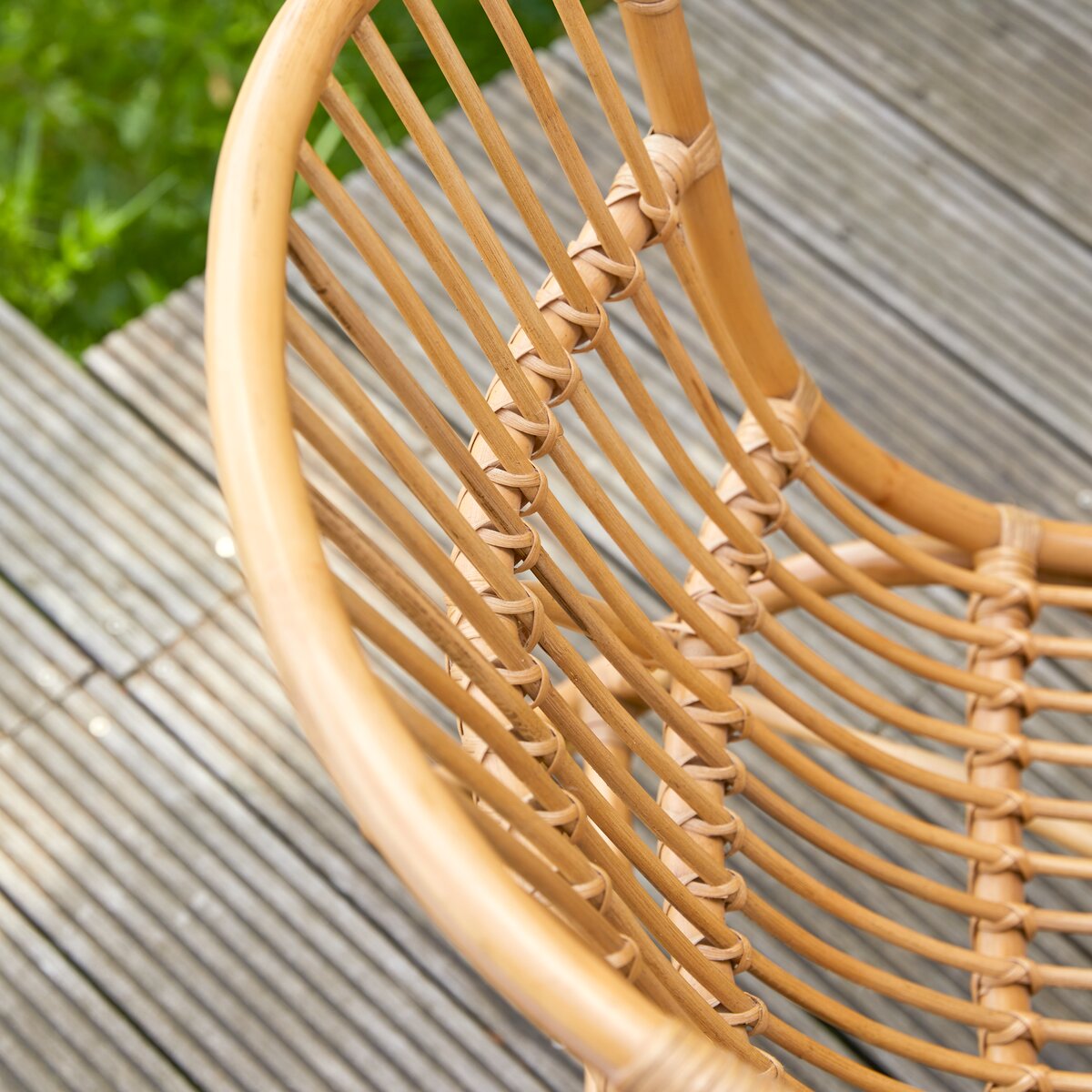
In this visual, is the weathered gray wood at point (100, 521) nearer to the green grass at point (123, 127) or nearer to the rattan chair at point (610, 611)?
the green grass at point (123, 127)

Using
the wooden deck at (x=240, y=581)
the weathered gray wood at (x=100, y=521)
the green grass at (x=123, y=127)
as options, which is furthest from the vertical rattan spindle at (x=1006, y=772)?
the green grass at (x=123, y=127)

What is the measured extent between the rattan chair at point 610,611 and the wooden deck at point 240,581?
13.2 inches

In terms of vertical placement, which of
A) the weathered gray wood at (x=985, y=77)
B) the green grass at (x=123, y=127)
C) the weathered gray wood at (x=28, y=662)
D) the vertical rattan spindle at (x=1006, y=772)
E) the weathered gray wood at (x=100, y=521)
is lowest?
the weathered gray wood at (x=28, y=662)

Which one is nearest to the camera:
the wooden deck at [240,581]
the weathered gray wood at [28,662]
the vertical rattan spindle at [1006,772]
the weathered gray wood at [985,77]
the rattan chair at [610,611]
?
the rattan chair at [610,611]

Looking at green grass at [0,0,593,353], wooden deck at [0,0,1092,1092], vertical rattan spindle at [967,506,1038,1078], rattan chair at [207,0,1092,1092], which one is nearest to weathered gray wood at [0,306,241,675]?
wooden deck at [0,0,1092,1092]

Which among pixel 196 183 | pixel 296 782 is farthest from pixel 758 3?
pixel 296 782

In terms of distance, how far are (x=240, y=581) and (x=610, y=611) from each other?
23.8 inches

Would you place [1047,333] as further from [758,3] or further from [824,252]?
[758,3]

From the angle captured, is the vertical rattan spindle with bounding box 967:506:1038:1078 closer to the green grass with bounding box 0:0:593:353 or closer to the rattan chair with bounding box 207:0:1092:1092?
the rattan chair with bounding box 207:0:1092:1092

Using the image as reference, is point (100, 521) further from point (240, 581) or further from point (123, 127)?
point (123, 127)

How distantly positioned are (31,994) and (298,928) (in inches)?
9.1

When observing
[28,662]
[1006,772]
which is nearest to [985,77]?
[1006,772]

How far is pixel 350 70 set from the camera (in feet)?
6.45

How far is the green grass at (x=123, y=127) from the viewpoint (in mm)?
1776
